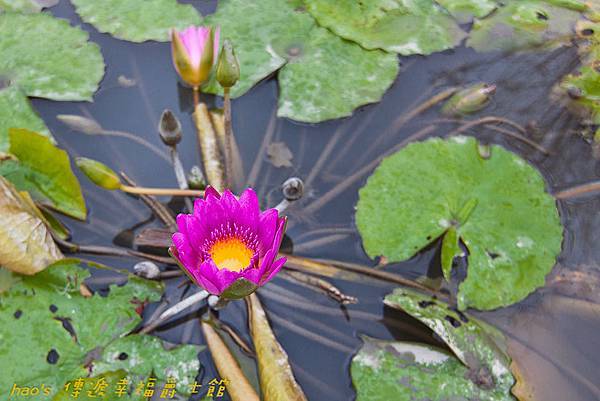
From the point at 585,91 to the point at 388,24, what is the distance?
1.07 meters

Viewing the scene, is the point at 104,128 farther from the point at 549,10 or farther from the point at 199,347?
the point at 549,10

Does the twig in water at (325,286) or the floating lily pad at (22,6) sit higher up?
the floating lily pad at (22,6)

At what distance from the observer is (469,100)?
2447mm

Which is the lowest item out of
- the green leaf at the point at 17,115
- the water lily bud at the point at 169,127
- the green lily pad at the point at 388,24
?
the green leaf at the point at 17,115

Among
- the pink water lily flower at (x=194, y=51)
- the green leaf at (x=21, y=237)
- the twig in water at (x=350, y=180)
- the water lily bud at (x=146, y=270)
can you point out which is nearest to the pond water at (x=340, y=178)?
the twig in water at (x=350, y=180)

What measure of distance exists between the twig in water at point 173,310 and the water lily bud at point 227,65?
77 cm

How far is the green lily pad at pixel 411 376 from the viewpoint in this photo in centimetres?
164

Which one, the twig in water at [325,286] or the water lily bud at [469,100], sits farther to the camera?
the water lily bud at [469,100]

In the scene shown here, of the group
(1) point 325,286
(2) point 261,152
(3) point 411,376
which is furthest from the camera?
(2) point 261,152

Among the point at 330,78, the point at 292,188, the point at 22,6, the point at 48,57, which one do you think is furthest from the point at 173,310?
the point at 22,6

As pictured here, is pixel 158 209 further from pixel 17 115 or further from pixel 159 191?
pixel 17 115

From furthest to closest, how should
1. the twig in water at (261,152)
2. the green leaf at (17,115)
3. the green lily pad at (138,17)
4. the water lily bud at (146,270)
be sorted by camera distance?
1. the green lily pad at (138,17)
2. the twig in water at (261,152)
3. the green leaf at (17,115)
4. the water lily bud at (146,270)

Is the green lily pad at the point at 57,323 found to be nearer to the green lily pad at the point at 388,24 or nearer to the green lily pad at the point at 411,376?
the green lily pad at the point at 411,376

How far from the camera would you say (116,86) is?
2.52m
